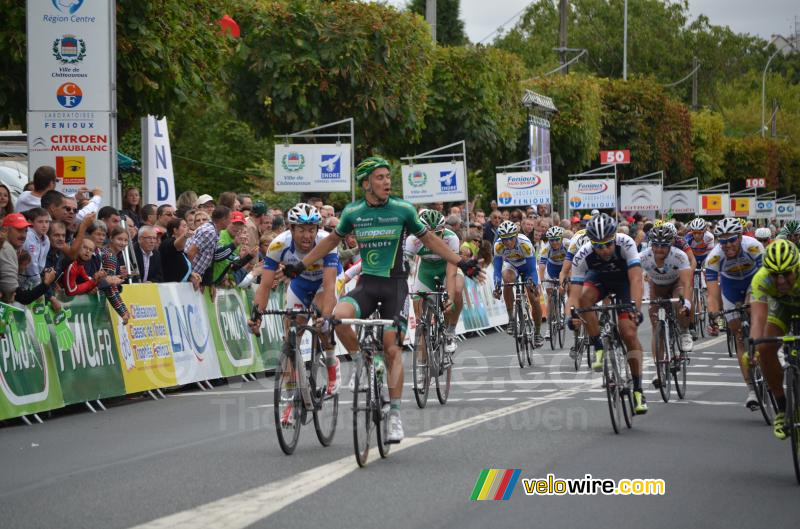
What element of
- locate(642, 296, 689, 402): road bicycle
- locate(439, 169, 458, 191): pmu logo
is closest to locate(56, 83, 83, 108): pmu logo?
locate(642, 296, 689, 402): road bicycle

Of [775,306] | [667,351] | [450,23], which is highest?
[450,23]

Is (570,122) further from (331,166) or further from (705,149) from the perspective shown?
(705,149)

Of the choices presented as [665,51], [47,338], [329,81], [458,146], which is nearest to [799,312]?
[47,338]

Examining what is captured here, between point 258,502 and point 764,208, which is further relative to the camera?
point 764,208

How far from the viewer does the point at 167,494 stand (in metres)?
8.65

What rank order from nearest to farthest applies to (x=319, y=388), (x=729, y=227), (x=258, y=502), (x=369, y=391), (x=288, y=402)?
(x=258, y=502)
(x=369, y=391)
(x=288, y=402)
(x=319, y=388)
(x=729, y=227)

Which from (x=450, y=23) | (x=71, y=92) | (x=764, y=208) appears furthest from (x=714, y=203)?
(x=71, y=92)

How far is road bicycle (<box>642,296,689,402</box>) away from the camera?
48.2 feet

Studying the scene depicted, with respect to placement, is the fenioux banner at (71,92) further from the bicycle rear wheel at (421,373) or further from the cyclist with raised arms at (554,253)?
the cyclist with raised arms at (554,253)

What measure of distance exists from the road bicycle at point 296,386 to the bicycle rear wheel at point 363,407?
25.1 inches

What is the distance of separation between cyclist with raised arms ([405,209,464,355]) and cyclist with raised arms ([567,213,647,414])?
1731 mm

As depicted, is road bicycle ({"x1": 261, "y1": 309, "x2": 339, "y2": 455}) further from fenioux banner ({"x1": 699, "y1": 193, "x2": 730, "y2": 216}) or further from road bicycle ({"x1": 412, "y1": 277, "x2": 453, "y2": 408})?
fenioux banner ({"x1": 699, "y1": 193, "x2": 730, "y2": 216})

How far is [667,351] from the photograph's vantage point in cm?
1469

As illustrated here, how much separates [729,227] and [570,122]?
35952 mm
